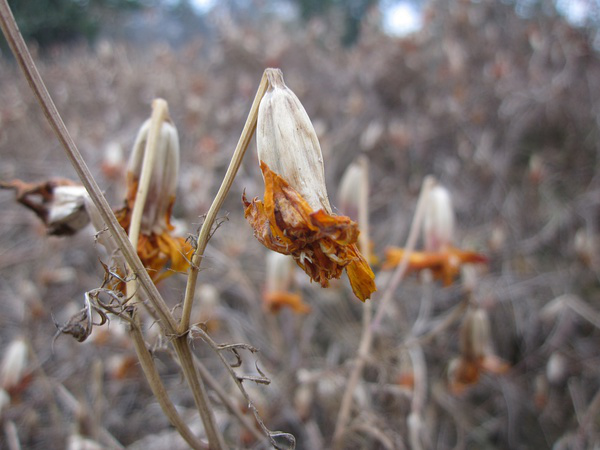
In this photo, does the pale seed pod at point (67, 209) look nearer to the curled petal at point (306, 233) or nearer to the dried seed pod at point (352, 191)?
the curled petal at point (306, 233)

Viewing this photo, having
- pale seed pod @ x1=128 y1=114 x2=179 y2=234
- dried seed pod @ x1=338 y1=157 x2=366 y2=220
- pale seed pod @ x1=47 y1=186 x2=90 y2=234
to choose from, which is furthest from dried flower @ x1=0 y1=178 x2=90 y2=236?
dried seed pod @ x1=338 y1=157 x2=366 y2=220

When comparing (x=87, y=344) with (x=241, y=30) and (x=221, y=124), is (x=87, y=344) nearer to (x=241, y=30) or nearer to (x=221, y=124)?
(x=221, y=124)

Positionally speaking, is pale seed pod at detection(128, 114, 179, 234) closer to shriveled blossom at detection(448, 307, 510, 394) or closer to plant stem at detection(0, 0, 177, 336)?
plant stem at detection(0, 0, 177, 336)

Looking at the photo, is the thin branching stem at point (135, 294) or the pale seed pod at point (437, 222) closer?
the thin branching stem at point (135, 294)

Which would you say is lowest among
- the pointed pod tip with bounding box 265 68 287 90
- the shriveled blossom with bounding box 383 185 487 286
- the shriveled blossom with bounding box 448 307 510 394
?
the shriveled blossom with bounding box 448 307 510 394

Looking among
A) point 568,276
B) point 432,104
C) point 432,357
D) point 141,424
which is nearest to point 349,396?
point 141,424

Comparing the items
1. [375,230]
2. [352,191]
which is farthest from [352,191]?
[375,230]

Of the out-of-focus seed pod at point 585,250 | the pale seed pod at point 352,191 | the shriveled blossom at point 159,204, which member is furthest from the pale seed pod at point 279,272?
the out-of-focus seed pod at point 585,250
